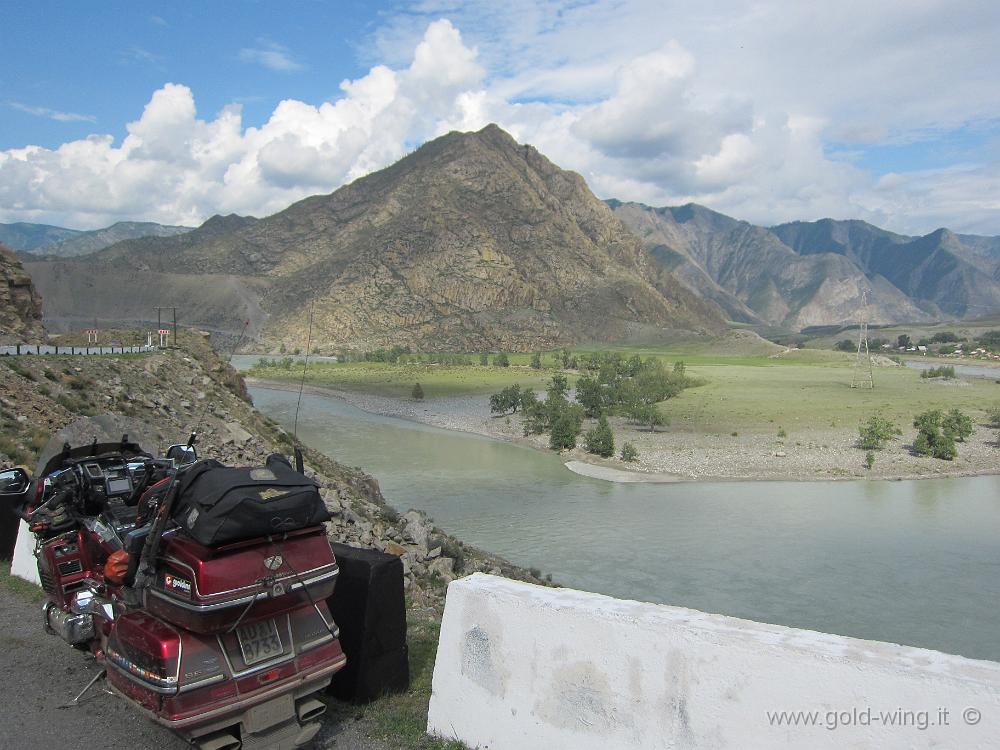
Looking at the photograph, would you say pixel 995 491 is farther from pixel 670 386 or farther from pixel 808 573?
pixel 670 386

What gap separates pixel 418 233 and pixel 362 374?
262 feet

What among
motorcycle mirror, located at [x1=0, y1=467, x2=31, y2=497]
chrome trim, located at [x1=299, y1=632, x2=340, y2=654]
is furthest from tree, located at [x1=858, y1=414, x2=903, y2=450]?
chrome trim, located at [x1=299, y1=632, x2=340, y2=654]

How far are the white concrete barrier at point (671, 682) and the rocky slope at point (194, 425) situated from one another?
5133 mm

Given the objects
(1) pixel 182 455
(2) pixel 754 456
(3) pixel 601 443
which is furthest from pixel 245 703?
(2) pixel 754 456

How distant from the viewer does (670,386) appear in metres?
66.2

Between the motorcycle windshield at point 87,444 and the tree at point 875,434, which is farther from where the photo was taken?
the tree at point 875,434

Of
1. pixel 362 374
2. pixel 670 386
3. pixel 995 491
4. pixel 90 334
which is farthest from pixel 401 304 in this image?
pixel 995 491

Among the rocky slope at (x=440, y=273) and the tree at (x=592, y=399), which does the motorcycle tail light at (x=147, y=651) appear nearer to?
the tree at (x=592, y=399)

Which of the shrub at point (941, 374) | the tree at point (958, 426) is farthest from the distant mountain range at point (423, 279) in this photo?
the tree at point (958, 426)

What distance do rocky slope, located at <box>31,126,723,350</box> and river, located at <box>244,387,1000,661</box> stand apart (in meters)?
104

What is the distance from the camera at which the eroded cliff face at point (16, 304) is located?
31.3 meters

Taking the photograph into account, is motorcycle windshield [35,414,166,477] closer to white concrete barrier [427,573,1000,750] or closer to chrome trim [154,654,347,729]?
chrome trim [154,654,347,729]

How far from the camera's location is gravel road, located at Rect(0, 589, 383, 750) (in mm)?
4461

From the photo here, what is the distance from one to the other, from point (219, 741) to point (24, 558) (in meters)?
6.14
